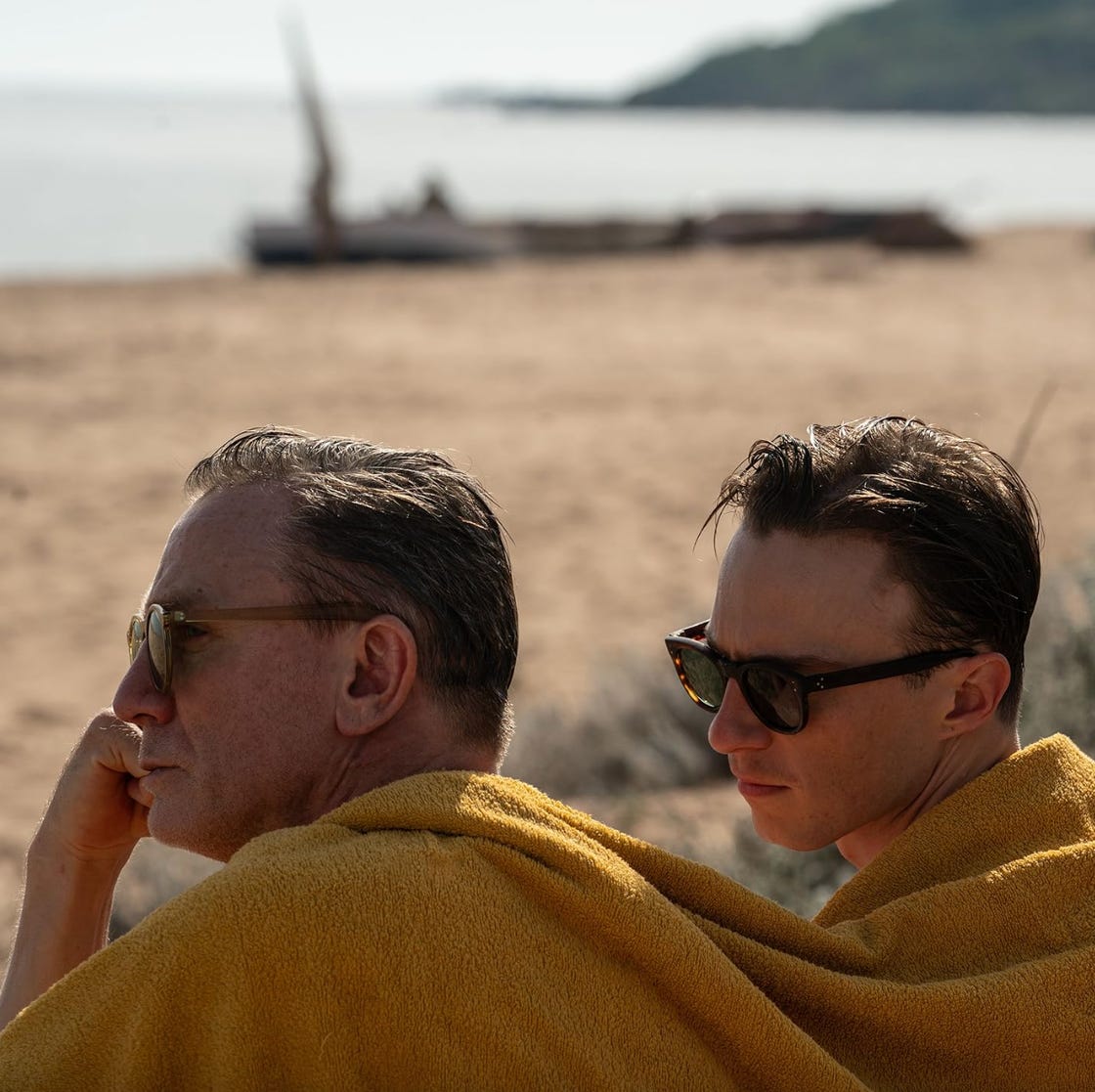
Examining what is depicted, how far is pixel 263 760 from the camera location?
1.60 metres

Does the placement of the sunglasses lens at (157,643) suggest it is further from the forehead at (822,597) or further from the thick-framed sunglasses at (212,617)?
the forehead at (822,597)

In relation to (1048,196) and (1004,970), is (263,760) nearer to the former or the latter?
(1004,970)

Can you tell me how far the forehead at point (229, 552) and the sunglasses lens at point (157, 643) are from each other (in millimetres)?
26

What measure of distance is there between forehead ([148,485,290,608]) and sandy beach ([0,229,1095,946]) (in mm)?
3158

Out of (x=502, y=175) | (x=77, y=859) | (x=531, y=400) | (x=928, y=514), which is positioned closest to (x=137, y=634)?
(x=77, y=859)

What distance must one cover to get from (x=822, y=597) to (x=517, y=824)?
0.54 m

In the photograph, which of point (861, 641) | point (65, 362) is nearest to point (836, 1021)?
point (861, 641)

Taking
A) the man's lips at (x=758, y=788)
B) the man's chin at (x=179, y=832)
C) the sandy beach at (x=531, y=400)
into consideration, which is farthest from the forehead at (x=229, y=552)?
the sandy beach at (x=531, y=400)

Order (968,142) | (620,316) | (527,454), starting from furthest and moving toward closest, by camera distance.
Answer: (968,142), (620,316), (527,454)

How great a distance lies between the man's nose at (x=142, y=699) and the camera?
5.38 ft

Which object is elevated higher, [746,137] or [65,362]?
[746,137]

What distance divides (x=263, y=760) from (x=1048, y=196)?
180 ft

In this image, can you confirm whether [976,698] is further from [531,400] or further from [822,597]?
[531,400]

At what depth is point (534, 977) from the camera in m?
1.33
